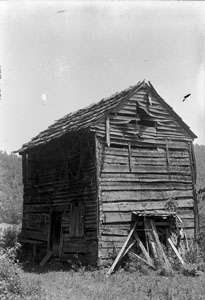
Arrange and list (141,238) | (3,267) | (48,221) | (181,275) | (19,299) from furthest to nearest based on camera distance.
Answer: (48,221)
(141,238)
(181,275)
(3,267)
(19,299)

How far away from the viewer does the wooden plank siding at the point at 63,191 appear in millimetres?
15406

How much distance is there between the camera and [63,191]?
57.4ft

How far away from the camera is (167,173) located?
17.1 metres

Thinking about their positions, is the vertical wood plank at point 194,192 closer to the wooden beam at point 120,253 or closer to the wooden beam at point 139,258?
the wooden beam at point 120,253

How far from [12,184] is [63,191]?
70681 millimetres

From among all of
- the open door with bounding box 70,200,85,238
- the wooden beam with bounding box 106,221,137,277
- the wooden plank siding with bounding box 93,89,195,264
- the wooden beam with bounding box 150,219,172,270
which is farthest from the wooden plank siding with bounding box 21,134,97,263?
the wooden beam with bounding box 150,219,172,270

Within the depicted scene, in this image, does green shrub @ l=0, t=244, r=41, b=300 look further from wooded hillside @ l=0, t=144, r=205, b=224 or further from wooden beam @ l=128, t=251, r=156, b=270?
wooded hillside @ l=0, t=144, r=205, b=224

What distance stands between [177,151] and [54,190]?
6.27m

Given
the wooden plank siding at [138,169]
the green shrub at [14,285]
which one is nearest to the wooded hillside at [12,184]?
the wooden plank siding at [138,169]

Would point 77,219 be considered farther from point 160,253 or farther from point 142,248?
point 160,253

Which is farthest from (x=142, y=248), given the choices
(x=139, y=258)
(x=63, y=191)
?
(x=63, y=191)

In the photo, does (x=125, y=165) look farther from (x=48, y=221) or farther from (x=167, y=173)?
(x=48, y=221)

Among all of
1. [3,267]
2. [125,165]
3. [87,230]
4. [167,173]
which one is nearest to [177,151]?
[167,173]

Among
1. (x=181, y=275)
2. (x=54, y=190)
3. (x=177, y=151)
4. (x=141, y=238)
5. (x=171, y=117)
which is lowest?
(x=181, y=275)
